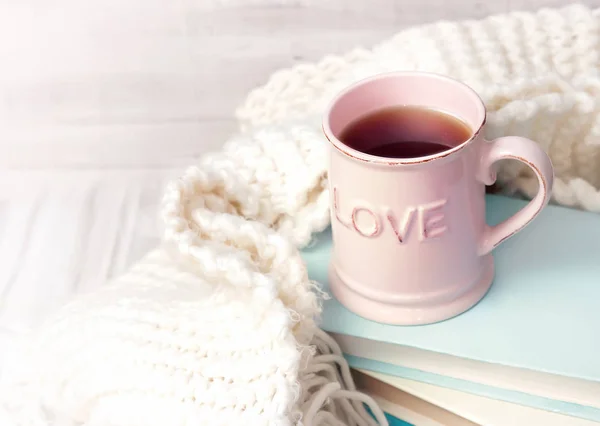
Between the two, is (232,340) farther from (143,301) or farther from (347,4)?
(347,4)

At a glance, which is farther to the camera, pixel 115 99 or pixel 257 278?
pixel 115 99

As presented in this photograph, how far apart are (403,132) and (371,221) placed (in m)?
0.09

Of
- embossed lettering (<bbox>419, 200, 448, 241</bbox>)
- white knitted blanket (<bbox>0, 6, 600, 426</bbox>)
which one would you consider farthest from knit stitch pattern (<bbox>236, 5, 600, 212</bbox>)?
embossed lettering (<bbox>419, 200, 448, 241</bbox>)

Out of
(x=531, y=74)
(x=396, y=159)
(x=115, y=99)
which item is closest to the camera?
(x=396, y=159)

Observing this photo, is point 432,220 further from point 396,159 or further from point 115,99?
point 115,99

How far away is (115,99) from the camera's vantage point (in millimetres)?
802

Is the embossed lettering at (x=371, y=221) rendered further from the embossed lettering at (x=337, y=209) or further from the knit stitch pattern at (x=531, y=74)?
the knit stitch pattern at (x=531, y=74)

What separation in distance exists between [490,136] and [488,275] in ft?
0.36

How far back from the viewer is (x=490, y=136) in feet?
1.78

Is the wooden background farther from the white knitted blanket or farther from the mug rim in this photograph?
the mug rim

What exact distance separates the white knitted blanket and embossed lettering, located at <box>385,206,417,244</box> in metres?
0.08

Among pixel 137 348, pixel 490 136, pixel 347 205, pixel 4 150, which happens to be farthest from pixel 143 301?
pixel 4 150

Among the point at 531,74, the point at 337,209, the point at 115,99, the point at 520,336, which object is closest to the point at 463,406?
the point at 520,336

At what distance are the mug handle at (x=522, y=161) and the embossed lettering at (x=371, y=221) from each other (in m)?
0.08
